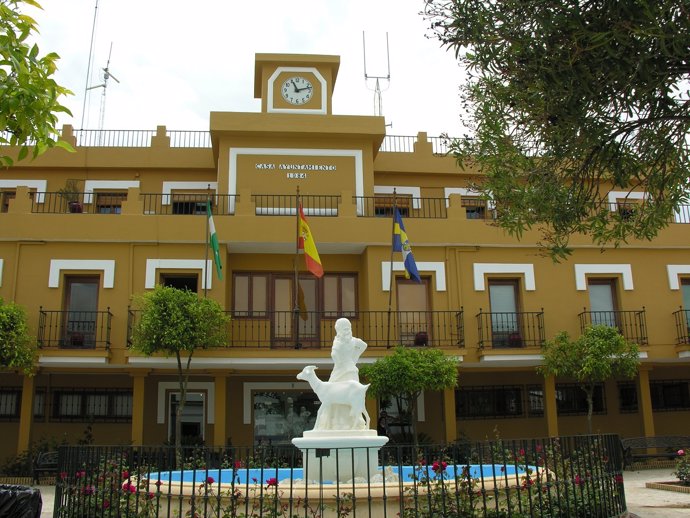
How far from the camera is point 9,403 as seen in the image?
19594 millimetres

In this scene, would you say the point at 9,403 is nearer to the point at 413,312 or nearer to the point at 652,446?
the point at 413,312

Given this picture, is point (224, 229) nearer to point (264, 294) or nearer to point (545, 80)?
point (264, 294)

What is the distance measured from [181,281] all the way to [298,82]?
731 centimetres

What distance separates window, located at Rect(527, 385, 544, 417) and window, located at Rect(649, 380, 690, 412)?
316 centimetres

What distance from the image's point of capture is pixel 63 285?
18.4 metres

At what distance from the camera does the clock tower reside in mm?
22328

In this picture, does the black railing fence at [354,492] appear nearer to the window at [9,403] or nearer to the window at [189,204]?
the window at [9,403]

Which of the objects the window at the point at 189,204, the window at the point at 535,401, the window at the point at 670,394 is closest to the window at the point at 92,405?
the window at the point at 189,204

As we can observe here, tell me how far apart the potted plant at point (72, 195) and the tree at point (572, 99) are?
1369 centimetres

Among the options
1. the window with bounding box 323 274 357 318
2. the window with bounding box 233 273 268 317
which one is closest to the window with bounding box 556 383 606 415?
the window with bounding box 323 274 357 318

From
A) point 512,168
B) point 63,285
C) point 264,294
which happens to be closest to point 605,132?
point 512,168

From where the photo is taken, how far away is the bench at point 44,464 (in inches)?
653

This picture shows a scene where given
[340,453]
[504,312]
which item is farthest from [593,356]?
[340,453]

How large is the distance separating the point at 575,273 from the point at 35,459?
45.7 ft
